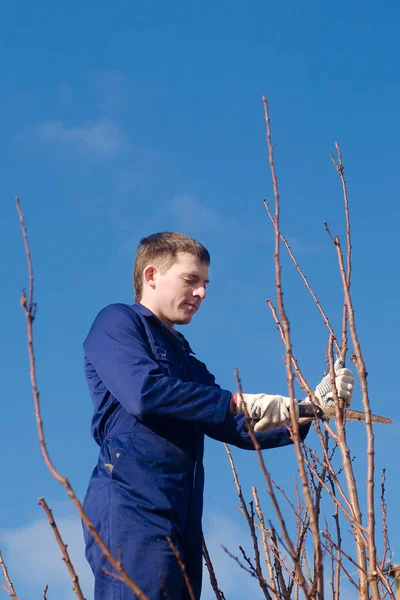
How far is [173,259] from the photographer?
330 centimetres

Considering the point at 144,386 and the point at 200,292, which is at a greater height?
the point at 200,292

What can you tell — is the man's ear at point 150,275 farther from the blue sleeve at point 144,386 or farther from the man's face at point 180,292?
the blue sleeve at point 144,386

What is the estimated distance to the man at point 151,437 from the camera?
254 centimetres

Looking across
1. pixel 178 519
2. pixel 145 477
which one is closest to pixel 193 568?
pixel 178 519

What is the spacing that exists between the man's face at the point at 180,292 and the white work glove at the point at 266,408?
0.60 m

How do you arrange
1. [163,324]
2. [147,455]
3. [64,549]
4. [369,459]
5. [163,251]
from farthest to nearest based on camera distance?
1. [163,251]
2. [163,324]
3. [147,455]
4. [369,459]
5. [64,549]

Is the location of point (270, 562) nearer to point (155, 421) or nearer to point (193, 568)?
point (193, 568)

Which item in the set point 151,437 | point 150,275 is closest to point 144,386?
point 151,437

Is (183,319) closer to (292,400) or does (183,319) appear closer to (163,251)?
(163,251)

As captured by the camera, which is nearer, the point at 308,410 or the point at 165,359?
the point at 308,410

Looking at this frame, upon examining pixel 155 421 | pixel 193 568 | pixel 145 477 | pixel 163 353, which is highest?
pixel 163 353

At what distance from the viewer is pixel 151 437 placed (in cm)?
273

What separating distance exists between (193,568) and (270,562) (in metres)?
0.91

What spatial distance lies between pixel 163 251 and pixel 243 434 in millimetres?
868
